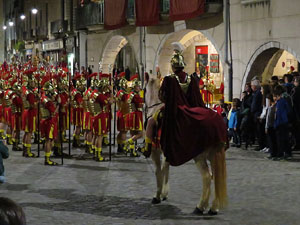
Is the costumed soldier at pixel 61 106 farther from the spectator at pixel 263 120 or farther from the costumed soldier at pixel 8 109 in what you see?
the spectator at pixel 263 120

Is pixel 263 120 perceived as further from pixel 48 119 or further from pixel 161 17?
pixel 161 17

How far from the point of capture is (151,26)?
84.9 feet

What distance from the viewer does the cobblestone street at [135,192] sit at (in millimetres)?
7715

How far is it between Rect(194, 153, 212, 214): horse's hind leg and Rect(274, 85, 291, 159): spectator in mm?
5044

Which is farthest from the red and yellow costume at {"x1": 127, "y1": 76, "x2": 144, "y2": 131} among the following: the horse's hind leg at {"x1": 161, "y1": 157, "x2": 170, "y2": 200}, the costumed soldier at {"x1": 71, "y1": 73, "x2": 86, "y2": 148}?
the horse's hind leg at {"x1": 161, "y1": 157, "x2": 170, "y2": 200}

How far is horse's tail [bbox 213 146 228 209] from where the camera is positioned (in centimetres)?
764

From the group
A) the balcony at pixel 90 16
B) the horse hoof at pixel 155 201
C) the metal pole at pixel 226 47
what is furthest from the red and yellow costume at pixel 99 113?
the balcony at pixel 90 16

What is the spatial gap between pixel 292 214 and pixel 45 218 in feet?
10.9

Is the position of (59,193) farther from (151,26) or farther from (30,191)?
(151,26)

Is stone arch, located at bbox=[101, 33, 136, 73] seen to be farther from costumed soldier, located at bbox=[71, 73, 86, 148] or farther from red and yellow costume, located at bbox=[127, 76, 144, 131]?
red and yellow costume, located at bbox=[127, 76, 144, 131]

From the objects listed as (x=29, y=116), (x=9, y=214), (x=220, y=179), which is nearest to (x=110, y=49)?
(x=29, y=116)

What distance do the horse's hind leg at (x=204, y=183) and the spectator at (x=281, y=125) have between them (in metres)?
5.04

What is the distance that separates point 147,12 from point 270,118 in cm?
1313

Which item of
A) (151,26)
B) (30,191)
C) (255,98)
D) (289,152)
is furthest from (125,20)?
(30,191)
